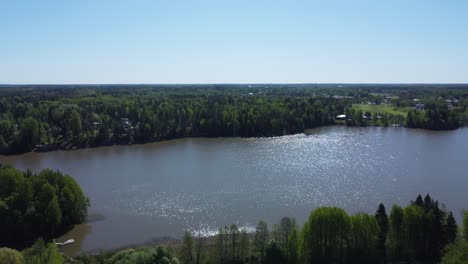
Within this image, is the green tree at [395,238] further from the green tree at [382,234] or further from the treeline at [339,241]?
the green tree at [382,234]

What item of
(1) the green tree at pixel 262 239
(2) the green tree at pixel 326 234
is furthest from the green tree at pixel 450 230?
(1) the green tree at pixel 262 239

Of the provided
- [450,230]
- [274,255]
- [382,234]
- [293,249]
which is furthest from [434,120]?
[274,255]

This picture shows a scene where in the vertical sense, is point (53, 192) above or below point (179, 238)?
above

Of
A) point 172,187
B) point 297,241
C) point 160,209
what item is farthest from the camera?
point 172,187

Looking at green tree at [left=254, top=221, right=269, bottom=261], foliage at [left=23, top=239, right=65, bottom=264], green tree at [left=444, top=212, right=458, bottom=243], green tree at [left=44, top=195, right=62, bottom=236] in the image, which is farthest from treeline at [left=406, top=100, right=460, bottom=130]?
foliage at [left=23, top=239, right=65, bottom=264]

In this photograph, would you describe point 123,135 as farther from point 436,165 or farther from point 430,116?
point 430,116

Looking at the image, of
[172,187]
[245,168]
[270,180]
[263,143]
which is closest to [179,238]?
[172,187]

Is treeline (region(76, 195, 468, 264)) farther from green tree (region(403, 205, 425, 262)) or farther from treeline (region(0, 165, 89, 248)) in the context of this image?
treeline (region(0, 165, 89, 248))

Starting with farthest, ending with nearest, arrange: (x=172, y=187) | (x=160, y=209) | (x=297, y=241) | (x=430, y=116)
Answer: (x=430, y=116) → (x=172, y=187) → (x=160, y=209) → (x=297, y=241)

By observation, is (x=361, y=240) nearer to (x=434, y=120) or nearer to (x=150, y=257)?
(x=150, y=257)
